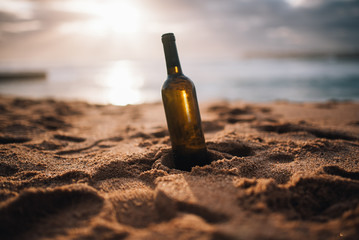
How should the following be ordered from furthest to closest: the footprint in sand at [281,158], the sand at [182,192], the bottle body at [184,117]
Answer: the footprint in sand at [281,158], the bottle body at [184,117], the sand at [182,192]

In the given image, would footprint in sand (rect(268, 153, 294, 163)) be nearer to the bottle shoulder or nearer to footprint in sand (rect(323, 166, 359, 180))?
footprint in sand (rect(323, 166, 359, 180))

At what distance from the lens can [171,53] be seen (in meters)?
1.25

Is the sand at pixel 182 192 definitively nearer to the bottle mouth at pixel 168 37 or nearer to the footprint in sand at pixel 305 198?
the footprint in sand at pixel 305 198

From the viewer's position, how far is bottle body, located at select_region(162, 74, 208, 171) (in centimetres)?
128

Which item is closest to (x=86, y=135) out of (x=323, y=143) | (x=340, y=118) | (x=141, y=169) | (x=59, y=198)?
(x=141, y=169)

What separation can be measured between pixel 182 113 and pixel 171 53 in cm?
37

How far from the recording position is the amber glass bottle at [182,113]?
Answer: 1278 millimetres

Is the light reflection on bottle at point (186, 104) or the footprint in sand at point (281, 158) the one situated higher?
the light reflection on bottle at point (186, 104)

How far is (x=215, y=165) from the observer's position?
1.29 meters

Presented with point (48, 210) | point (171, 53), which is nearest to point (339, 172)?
point (171, 53)

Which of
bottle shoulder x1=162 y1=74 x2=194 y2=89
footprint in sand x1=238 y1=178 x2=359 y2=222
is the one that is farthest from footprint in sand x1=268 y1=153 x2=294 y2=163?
bottle shoulder x1=162 y1=74 x2=194 y2=89

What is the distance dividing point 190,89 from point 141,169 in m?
0.62

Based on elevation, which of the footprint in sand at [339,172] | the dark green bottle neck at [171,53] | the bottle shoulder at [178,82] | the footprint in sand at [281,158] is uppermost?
the dark green bottle neck at [171,53]

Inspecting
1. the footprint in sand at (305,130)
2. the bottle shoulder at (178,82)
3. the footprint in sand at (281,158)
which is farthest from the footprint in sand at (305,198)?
the footprint in sand at (305,130)
